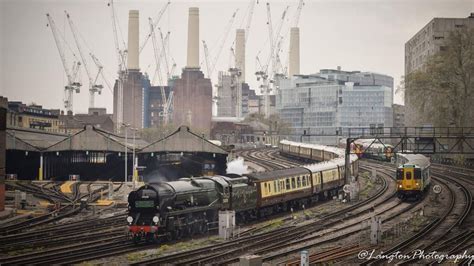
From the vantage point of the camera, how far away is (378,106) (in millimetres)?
192625

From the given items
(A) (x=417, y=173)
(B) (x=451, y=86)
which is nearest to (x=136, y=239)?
(A) (x=417, y=173)

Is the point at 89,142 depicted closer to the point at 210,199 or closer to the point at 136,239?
the point at 210,199

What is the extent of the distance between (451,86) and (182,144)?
28.1 metres

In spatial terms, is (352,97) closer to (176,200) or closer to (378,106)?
(378,106)

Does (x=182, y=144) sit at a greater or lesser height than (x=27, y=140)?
lesser

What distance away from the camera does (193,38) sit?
19075cm

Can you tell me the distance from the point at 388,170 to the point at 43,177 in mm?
39029

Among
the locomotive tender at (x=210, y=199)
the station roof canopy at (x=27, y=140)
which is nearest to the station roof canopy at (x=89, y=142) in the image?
the station roof canopy at (x=27, y=140)

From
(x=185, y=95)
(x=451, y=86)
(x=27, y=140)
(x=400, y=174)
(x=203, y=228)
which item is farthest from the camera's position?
(x=185, y=95)

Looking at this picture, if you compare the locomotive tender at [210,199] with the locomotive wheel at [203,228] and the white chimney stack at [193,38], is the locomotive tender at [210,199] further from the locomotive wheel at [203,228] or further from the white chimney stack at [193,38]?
the white chimney stack at [193,38]

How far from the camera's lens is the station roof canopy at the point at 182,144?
6544 cm

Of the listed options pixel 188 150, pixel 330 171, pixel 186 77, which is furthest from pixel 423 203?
pixel 186 77

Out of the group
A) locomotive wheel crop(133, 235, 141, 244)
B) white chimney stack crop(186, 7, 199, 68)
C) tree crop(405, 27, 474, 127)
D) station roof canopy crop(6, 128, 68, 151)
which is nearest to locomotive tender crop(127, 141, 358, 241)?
locomotive wheel crop(133, 235, 141, 244)

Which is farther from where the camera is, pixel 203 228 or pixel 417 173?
pixel 417 173
